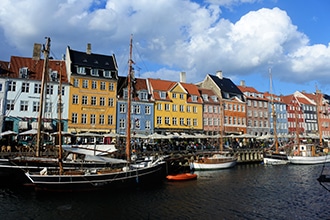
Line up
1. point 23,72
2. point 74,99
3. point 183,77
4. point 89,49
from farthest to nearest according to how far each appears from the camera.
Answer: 1. point 183,77
2. point 89,49
3. point 74,99
4. point 23,72

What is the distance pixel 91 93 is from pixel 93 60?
598 cm

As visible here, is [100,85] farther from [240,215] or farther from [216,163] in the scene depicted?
[240,215]

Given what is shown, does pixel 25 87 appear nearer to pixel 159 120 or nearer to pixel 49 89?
pixel 49 89

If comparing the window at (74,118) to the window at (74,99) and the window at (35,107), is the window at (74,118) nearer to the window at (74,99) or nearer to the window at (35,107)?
the window at (74,99)

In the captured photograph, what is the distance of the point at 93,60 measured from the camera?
47562 mm

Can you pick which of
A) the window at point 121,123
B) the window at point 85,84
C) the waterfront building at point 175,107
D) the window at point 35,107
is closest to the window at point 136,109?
the window at point 121,123

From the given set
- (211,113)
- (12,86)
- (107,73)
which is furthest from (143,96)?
(12,86)

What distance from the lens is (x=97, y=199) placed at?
21000mm

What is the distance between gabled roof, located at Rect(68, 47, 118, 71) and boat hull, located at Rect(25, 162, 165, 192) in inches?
1001

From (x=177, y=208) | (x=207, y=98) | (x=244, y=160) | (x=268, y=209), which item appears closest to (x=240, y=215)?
(x=268, y=209)

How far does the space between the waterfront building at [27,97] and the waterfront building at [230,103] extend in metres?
31.9

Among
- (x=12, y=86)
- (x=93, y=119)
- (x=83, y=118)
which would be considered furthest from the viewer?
(x=93, y=119)

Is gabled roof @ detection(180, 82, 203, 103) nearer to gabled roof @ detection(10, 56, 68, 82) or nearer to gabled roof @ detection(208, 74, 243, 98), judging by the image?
gabled roof @ detection(208, 74, 243, 98)

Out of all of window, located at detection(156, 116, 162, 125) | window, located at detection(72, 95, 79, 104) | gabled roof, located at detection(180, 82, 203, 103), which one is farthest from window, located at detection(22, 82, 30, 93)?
gabled roof, located at detection(180, 82, 203, 103)
